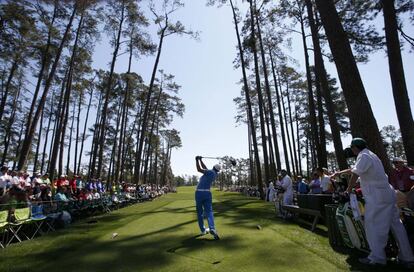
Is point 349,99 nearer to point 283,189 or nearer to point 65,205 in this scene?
point 283,189

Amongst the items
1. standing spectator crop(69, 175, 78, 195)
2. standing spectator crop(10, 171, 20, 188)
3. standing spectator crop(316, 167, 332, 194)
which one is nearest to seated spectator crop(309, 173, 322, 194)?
standing spectator crop(316, 167, 332, 194)

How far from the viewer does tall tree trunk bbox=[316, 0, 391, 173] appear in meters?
5.84

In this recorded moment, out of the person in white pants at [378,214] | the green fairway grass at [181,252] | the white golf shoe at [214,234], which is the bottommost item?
the green fairway grass at [181,252]

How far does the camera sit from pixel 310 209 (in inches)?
323

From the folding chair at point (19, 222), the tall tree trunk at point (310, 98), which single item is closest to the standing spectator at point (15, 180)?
the folding chair at point (19, 222)

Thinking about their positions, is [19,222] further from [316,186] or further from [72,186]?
[316,186]

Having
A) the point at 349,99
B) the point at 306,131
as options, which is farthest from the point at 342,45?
the point at 306,131

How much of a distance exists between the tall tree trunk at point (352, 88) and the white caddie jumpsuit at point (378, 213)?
1331mm

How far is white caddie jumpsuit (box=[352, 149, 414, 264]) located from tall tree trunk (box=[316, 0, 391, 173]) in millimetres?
1331

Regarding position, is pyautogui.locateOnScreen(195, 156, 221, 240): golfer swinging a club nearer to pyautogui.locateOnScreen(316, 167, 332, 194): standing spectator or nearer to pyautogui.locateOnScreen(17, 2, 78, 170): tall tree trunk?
pyautogui.locateOnScreen(316, 167, 332, 194): standing spectator

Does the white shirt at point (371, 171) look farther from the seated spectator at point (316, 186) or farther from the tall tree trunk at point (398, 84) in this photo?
the seated spectator at point (316, 186)

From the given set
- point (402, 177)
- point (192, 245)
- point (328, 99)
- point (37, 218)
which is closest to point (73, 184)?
point (37, 218)

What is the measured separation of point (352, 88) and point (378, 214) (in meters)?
2.77

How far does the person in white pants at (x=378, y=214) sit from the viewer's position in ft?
14.7
